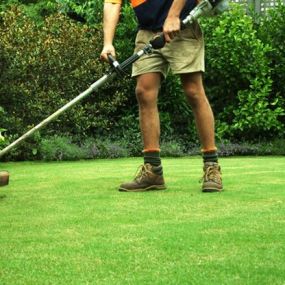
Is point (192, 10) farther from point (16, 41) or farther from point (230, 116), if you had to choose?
point (230, 116)

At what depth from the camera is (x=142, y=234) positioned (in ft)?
10.8

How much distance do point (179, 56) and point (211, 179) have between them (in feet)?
2.78

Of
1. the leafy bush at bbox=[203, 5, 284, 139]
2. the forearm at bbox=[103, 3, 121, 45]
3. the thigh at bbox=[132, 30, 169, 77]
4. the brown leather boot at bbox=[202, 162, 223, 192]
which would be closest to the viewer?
the brown leather boot at bbox=[202, 162, 223, 192]

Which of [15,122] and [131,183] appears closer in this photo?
[131,183]

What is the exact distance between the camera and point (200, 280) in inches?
99.7

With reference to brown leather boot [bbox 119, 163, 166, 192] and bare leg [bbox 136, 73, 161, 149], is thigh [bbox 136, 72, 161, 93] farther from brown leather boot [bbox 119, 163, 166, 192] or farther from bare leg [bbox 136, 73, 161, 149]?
brown leather boot [bbox 119, 163, 166, 192]

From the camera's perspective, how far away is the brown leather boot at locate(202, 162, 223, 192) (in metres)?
4.65

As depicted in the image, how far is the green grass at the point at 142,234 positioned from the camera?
8.64ft

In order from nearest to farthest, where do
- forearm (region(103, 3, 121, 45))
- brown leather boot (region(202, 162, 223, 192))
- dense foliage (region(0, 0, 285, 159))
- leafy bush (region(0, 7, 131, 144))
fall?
1. brown leather boot (region(202, 162, 223, 192))
2. forearm (region(103, 3, 121, 45))
3. leafy bush (region(0, 7, 131, 144))
4. dense foliage (region(0, 0, 285, 159))

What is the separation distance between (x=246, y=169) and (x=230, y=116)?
13.8ft

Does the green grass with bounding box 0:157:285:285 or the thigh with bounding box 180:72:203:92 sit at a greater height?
the thigh with bounding box 180:72:203:92

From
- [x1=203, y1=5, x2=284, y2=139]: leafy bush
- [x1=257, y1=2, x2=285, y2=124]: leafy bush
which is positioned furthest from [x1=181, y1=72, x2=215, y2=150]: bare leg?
[x1=257, y1=2, x2=285, y2=124]: leafy bush

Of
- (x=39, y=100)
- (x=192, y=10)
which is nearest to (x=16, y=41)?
(x=39, y=100)

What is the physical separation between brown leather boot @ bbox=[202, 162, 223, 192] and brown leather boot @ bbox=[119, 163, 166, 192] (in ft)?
1.00
